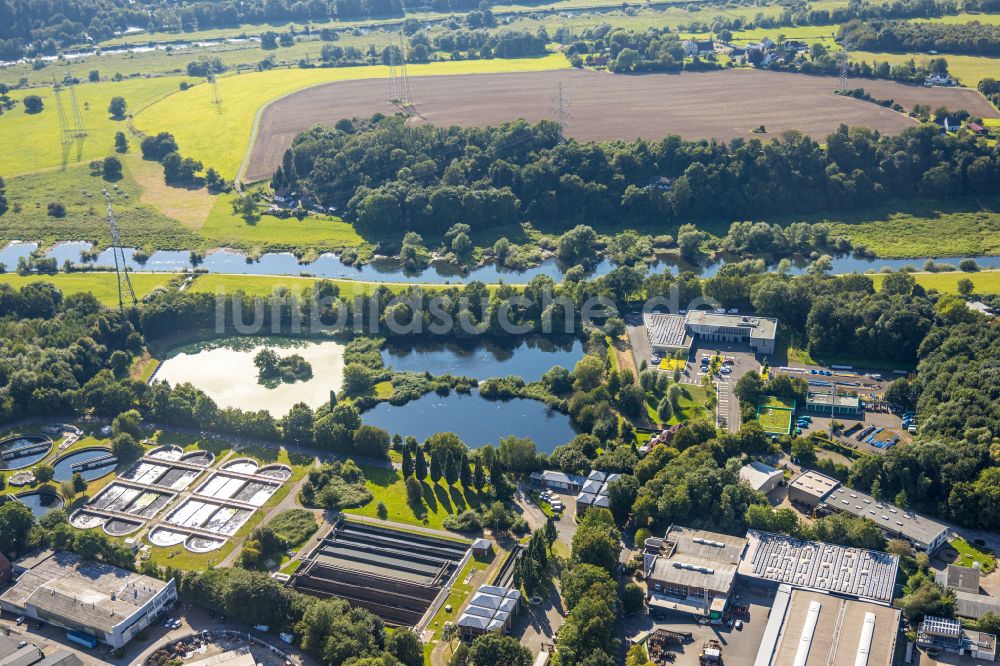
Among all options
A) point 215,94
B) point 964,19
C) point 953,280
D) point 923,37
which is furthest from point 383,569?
point 964,19

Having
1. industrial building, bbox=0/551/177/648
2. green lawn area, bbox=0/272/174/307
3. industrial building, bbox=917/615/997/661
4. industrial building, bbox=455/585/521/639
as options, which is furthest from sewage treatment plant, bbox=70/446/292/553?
industrial building, bbox=917/615/997/661

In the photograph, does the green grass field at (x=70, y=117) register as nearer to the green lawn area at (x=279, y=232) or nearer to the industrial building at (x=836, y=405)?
the green lawn area at (x=279, y=232)

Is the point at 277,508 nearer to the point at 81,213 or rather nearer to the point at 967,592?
the point at 967,592

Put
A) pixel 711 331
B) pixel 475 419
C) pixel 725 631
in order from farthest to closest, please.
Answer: pixel 711 331, pixel 475 419, pixel 725 631

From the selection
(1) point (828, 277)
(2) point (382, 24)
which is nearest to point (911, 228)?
(1) point (828, 277)

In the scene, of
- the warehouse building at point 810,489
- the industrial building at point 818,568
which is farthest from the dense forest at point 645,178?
the industrial building at point 818,568

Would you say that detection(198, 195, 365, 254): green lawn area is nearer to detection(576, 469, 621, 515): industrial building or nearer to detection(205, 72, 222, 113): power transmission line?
detection(205, 72, 222, 113): power transmission line
